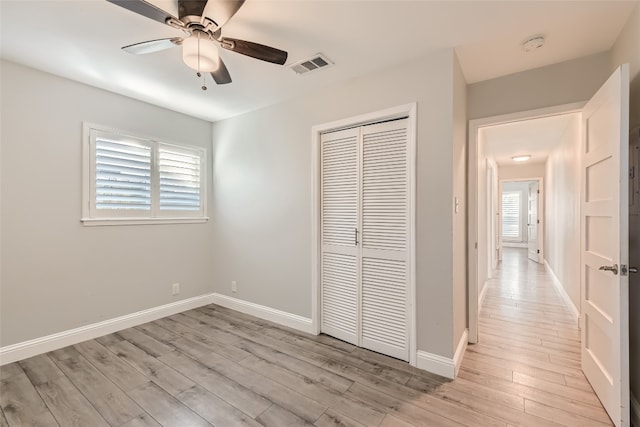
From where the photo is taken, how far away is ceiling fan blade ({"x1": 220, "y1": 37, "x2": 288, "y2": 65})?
1782 millimetres

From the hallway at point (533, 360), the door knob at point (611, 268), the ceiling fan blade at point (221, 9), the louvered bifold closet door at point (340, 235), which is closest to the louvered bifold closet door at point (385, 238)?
the louvered bifold closet door at point (340, 235)

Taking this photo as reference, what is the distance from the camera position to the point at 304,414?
6.00 feet

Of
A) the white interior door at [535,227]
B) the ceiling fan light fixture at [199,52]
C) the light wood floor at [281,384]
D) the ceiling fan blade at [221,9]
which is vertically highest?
the ceiling fan blade at [221,9]

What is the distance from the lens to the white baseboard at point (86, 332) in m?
2.46

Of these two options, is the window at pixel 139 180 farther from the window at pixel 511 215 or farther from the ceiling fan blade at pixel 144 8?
the window at pixel 511 215

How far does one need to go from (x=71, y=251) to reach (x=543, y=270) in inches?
330

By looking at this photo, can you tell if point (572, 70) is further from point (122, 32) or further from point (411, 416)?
point (122, 32)

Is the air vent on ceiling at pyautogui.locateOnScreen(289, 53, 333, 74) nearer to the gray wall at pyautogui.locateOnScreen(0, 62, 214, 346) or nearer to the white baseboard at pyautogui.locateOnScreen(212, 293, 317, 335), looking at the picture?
the gray wall at pyautogui.locateOnScreen(0, 62, 214, 346)

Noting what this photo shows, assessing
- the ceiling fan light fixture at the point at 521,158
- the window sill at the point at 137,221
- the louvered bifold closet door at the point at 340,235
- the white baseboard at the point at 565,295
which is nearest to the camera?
the louvered bifold closet door at the point at 340,235

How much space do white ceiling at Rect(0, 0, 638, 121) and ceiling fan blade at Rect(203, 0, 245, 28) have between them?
24 cm

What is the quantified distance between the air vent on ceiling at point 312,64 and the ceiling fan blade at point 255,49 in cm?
53

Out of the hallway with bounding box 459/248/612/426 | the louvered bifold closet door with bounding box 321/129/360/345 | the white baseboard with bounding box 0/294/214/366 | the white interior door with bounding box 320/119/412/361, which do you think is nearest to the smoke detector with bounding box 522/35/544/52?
the white interior door with bounding box 320/119/412/361

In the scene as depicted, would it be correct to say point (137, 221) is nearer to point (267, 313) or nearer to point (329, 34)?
point (267, 313)

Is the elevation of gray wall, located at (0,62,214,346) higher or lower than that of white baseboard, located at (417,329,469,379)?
higher
